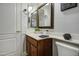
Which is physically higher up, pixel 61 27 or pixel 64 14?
pixel 64 14

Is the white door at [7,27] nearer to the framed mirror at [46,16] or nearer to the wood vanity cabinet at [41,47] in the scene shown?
the wood vanity cabinet at [41,47]

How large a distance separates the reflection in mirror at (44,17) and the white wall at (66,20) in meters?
0.08

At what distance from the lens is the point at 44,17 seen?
980 millimetres

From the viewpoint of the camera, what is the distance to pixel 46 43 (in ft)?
2.92

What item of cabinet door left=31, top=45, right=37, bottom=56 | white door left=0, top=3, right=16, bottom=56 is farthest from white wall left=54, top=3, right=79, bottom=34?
white door left=0, top=3, right=16, bottom=56

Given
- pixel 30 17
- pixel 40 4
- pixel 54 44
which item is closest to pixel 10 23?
pixel 30 17

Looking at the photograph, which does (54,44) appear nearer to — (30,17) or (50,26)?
(50,26)

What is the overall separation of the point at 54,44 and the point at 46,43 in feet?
0.27

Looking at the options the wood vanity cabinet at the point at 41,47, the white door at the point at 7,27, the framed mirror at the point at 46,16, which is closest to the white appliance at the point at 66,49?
the wood vanity cabinet at the point at 41,47

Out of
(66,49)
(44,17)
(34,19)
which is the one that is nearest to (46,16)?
(44,17)

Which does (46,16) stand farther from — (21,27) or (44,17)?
(21,27)

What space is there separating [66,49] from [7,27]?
23.0 inches

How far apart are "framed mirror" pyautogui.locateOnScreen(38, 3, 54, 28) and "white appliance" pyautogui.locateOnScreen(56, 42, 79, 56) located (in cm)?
22

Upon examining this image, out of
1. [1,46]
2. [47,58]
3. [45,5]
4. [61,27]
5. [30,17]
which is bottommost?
[47,58]
